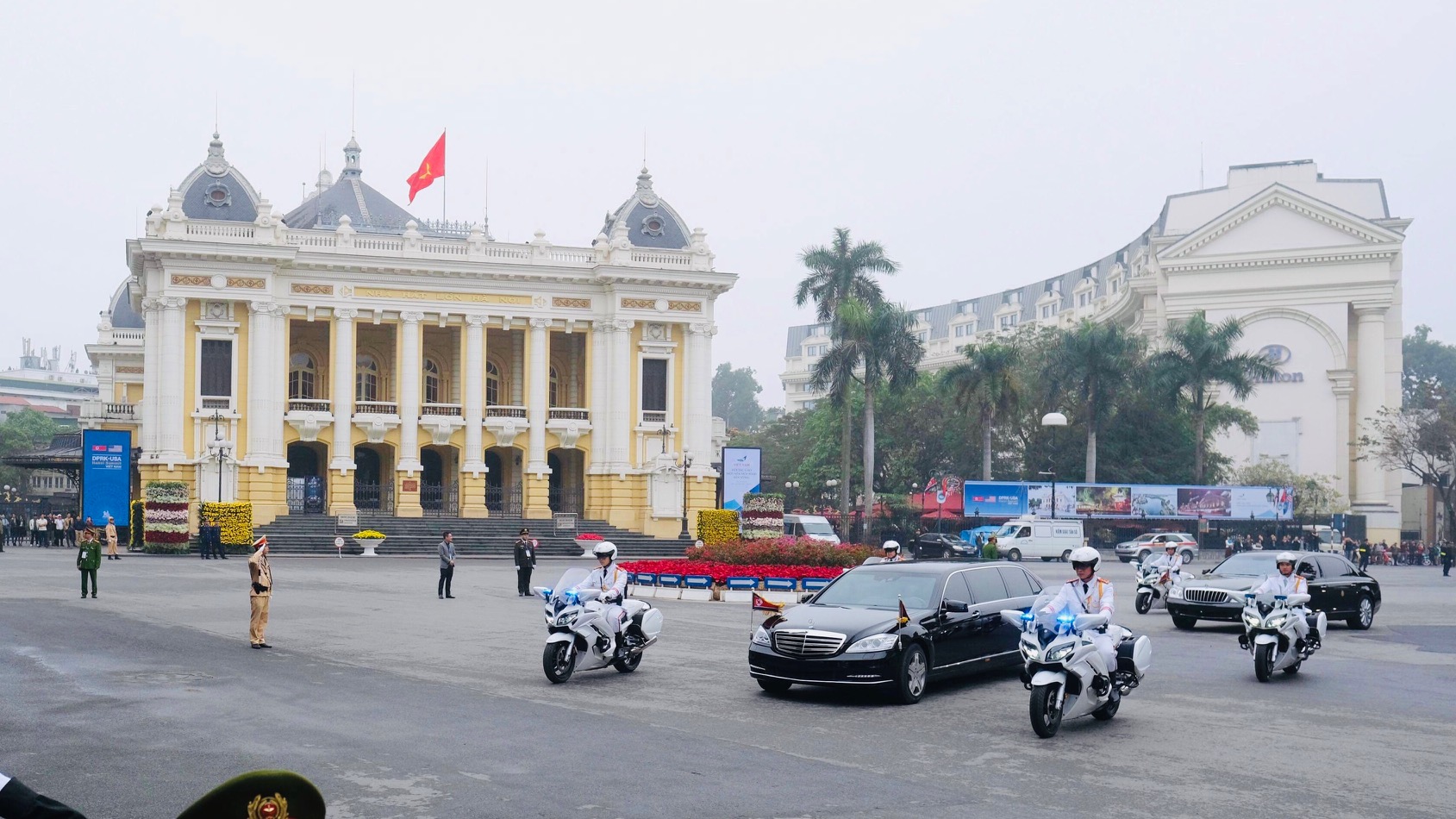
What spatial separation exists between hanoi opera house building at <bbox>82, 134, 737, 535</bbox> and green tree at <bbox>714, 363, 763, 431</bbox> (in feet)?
381

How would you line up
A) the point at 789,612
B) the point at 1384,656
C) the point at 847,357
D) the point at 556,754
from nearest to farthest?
the point at 556,754, the point at 789,612, the point at 1384,656, the point at 847,357

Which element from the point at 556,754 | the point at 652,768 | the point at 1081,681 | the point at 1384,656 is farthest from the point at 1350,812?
the point at 1384,656

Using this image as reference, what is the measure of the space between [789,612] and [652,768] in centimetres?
462

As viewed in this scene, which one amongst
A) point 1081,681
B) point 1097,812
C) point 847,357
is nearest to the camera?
point 1097,812

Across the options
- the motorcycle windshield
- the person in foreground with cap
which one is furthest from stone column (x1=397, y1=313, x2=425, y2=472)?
the motorcycle windshield

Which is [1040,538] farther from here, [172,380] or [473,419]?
[172,380]

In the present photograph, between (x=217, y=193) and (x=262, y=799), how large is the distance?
5685 cm

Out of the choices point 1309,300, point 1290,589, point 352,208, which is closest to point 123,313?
point 352,208

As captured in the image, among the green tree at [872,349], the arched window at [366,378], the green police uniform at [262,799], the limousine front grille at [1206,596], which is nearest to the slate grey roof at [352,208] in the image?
the arched window at [366,378]

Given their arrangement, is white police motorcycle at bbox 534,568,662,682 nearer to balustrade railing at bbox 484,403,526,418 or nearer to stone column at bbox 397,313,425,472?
stone column at bbox 397,313,425,472

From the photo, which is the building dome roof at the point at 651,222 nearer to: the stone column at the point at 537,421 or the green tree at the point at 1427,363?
the stone column at the point at 537,421

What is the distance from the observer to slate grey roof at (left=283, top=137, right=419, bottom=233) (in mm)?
66062

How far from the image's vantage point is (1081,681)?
11.8 meters

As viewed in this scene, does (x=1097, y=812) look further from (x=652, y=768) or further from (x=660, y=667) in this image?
(x=660, y=667)
